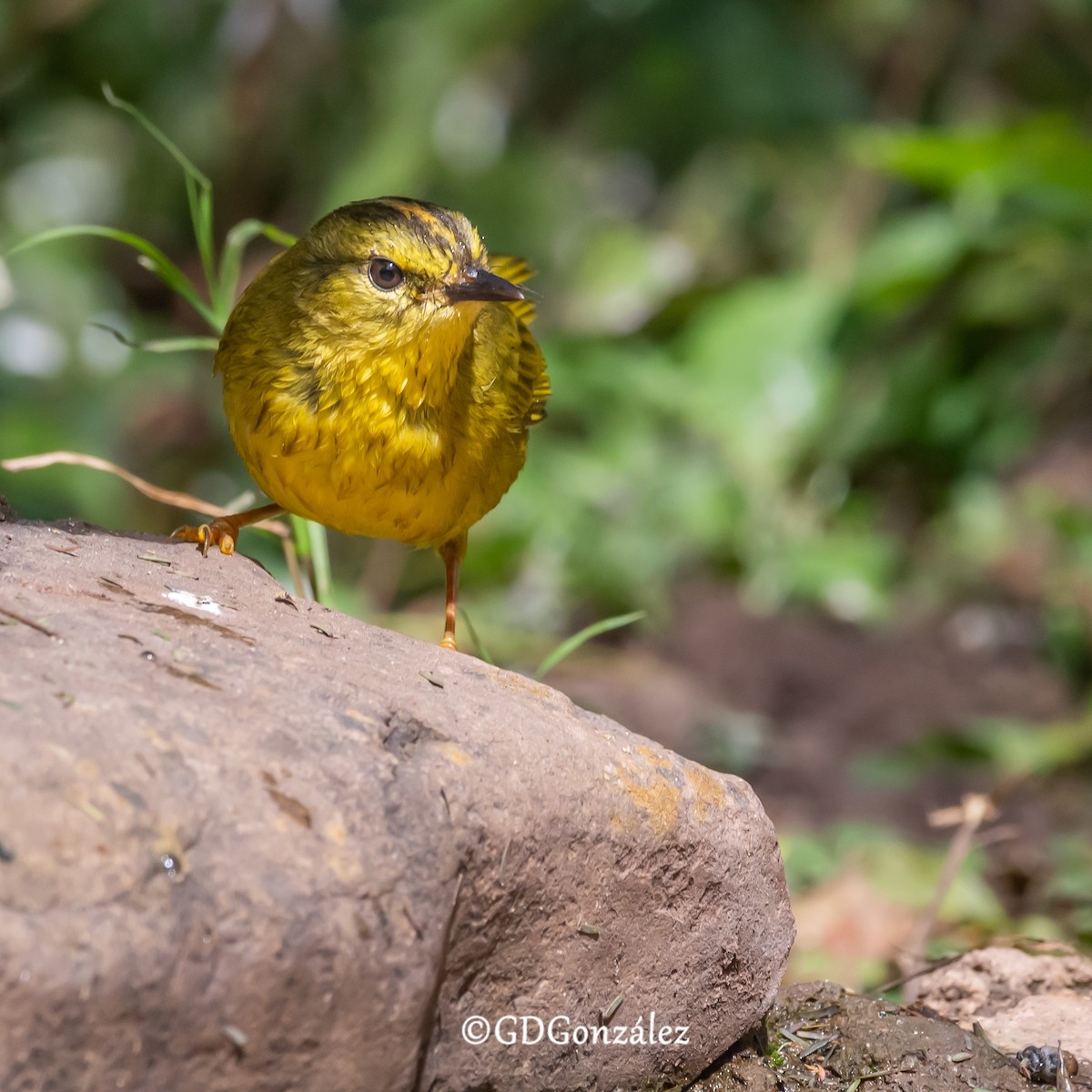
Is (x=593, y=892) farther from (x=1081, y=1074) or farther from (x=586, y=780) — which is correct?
(x=1081, y=1074)

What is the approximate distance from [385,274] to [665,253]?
269 inches

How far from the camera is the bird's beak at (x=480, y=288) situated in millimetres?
3107

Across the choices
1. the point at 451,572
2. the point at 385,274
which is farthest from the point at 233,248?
the point at 451,572

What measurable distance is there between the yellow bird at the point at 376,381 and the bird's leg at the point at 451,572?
1.20 ft

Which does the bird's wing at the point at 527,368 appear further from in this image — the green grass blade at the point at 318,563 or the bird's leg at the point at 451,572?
the green grass blade at the point at 318,563

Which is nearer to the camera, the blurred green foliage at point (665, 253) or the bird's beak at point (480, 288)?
the bird's beak at point (480, 288)

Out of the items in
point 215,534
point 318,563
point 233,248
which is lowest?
point 215,534

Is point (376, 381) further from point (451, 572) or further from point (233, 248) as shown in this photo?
point (233, 248)

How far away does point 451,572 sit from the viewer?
384 centimetres

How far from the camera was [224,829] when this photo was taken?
1.94 metres

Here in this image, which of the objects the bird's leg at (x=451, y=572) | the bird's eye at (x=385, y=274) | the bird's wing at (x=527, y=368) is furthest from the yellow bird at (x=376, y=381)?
the bird's leg at (x=451, y=572)

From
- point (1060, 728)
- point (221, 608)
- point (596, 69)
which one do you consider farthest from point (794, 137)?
point (221, 608)

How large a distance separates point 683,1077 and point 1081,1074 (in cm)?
81

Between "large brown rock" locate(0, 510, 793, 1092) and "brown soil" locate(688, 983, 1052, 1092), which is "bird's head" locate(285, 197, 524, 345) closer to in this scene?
"large brown rock" locate(0, 510, 793, 1092)
